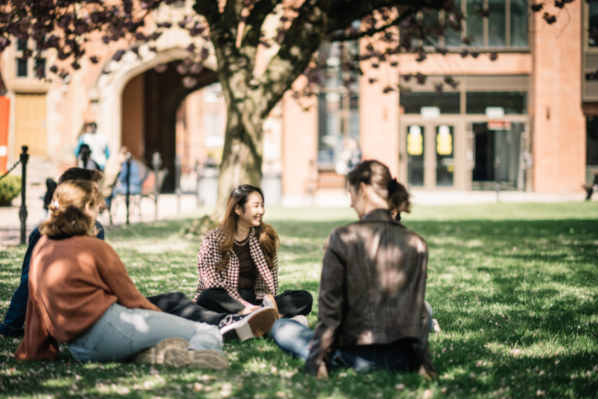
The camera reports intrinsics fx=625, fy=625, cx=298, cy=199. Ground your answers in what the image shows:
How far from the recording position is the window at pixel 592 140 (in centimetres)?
2422

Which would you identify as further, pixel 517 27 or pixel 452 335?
pixel 517 27

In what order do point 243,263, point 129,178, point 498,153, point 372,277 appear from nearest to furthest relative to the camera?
1. point 372,277
2. point 243,263
3. point 129,178
4. point 498,153

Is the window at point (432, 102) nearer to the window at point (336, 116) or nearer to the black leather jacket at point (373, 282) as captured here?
the window at point (336, 116)

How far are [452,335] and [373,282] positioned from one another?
64.6 inches

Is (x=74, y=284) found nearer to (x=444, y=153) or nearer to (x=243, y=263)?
(x=243, y=263)

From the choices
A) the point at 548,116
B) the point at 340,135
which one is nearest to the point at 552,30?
the point at 548,116

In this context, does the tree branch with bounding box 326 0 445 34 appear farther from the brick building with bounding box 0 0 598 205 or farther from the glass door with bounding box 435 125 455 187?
the glass door with bounding box 435 125 455 187

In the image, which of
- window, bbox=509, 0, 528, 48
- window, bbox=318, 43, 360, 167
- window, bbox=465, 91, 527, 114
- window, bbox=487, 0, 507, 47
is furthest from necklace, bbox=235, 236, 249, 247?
window, bbox=509, 0, 528, 48

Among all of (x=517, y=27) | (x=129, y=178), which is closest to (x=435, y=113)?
(x=517, y=27)

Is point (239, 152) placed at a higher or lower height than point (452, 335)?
higher

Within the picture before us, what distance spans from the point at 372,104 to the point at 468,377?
20.8 meters

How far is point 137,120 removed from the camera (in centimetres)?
2664

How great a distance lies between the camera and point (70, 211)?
3400 millimetres

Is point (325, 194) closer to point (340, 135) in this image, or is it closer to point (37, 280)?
point (340, 135)
